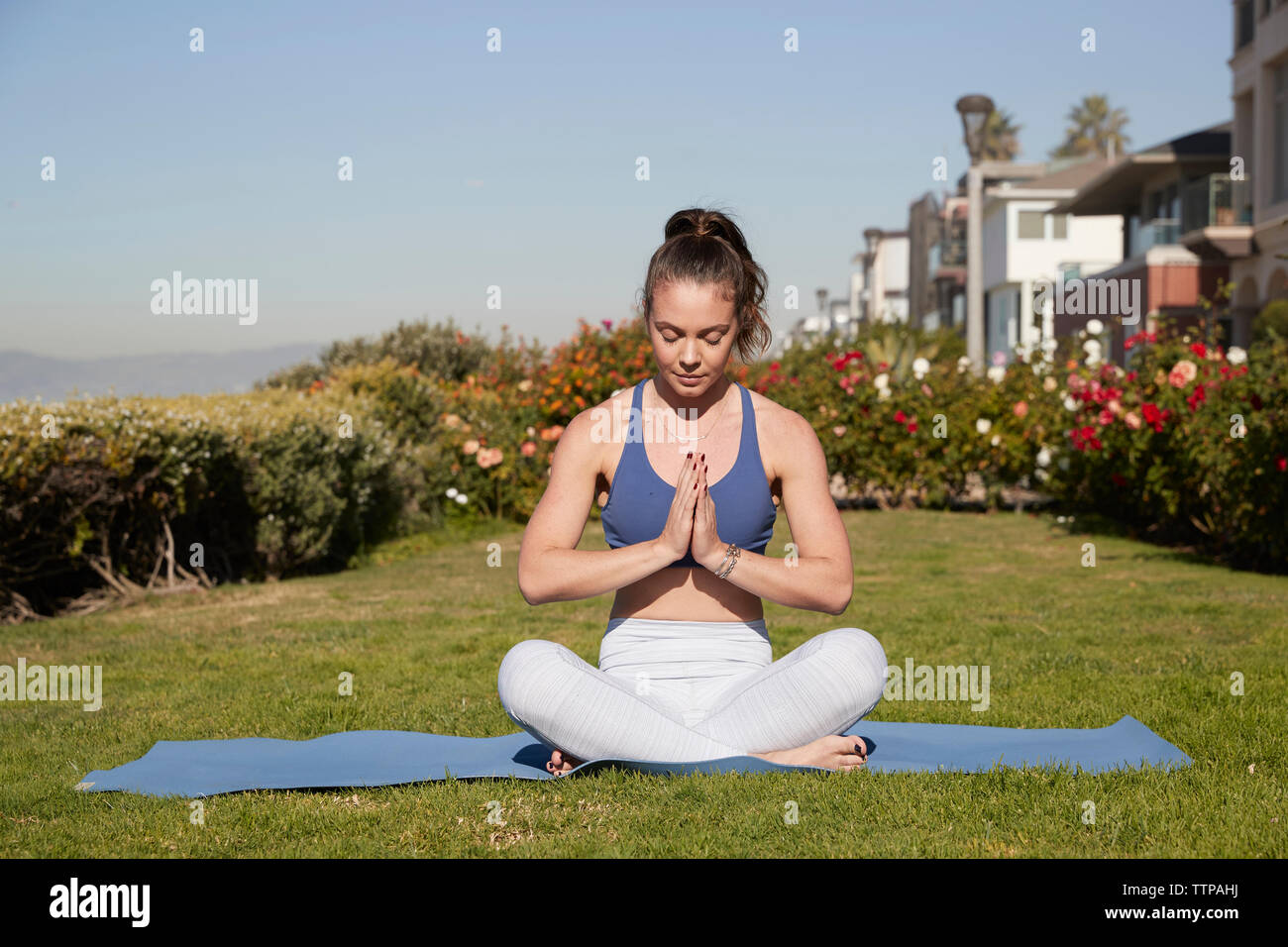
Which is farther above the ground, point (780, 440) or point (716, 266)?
point (716, 266)

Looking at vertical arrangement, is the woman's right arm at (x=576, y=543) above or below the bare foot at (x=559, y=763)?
above

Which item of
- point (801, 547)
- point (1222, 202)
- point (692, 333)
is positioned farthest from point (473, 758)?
point (1222, 202)

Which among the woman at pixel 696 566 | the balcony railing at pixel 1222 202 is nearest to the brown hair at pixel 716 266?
the woman at pixel 696 566

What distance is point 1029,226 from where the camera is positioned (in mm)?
45625

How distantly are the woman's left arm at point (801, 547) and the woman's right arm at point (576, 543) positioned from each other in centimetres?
8

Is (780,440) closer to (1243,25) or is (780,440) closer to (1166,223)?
(1243,25)

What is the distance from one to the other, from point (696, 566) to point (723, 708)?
48 cm

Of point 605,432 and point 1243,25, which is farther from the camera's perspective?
point 1243,25

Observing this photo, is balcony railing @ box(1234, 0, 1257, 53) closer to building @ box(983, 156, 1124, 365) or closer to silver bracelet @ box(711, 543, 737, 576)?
building @ box(983, 156, 1124, 365)

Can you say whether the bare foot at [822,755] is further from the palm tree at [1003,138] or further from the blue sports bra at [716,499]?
the palm tree at [1003,138]

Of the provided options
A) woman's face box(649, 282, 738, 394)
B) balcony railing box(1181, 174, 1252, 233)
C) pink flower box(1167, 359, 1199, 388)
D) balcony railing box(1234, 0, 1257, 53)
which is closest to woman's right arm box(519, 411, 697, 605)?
Result: woman's face box(649, 282, 738, 394)

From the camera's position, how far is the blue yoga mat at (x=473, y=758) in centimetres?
397

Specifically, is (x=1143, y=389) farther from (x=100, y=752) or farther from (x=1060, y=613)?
(x=100, y=752)
